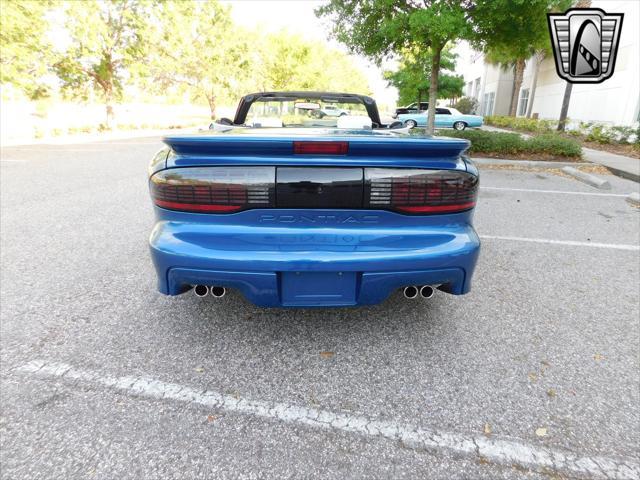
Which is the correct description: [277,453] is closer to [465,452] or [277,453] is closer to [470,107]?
[465,452]

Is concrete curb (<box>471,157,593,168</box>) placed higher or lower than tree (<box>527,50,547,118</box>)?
lower

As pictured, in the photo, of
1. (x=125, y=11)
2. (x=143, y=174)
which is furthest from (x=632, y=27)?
(x=125, y=11)

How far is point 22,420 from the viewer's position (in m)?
1.73

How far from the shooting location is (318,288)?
197 centimetres

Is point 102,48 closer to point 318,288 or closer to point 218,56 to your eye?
point 218,56

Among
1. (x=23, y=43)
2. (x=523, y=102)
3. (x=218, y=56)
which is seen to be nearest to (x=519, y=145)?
(x=23, y=43)

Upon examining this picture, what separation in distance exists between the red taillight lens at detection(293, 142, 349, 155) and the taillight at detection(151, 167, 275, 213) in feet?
0.57

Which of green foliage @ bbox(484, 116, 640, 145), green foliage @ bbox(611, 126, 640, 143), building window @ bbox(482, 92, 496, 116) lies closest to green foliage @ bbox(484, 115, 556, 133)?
green foliage @ bbox(484, 116, 640, 145)

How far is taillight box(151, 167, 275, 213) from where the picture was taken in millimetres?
1914

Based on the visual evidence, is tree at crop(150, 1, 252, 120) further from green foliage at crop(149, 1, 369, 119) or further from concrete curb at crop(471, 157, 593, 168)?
concrete curb at crop(471, 157, 593, 168)

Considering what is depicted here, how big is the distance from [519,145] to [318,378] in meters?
10.8

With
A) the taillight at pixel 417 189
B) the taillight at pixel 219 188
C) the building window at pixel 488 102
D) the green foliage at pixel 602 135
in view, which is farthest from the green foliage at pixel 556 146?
the building window at pixel 488 102

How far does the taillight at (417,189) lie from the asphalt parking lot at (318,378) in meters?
0.89

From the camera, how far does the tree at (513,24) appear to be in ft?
25.9
